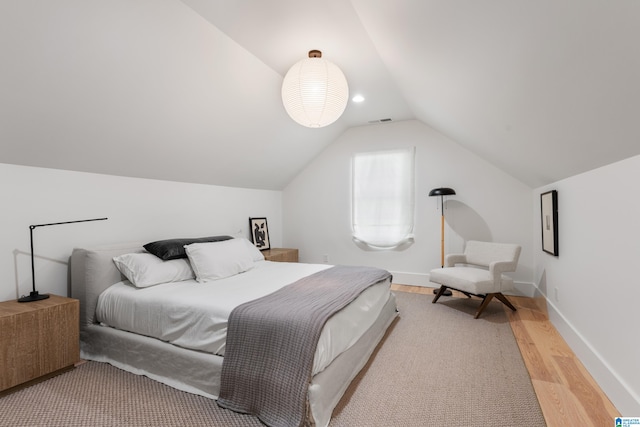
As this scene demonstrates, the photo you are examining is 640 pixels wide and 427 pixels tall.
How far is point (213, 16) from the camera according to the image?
2.27 metres

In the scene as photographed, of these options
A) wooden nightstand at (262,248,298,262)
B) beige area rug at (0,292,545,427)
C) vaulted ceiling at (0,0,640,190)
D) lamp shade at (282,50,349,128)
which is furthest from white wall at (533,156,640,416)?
wooden nightstand at (262,248,298,262)

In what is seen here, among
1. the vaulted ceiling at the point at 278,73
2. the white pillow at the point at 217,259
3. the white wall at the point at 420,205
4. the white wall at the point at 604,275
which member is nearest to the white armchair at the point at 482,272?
the white wall at the point at 420,205

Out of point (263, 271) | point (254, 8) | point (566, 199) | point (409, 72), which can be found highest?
point (254, 8)

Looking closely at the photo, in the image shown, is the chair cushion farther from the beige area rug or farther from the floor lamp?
the beige area rug

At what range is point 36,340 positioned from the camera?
216 centimetres

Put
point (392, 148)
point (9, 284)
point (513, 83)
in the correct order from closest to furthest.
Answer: point (513, 83)
point (9, 284)
point (392, 148)

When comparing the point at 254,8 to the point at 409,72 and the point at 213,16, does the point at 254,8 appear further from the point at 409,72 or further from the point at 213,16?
the point at 409,72

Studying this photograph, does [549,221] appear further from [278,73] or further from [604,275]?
[278,73]

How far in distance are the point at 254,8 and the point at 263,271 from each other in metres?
2.26

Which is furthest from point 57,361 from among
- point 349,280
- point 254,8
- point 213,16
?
point 254,8

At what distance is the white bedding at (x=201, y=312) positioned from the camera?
2.01 m

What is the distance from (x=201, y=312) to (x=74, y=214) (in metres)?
1.63

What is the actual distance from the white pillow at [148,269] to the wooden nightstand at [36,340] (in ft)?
1.37

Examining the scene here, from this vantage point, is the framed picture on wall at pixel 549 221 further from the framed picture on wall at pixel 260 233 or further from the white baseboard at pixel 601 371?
the framed picture on wall at pixel 260 233
